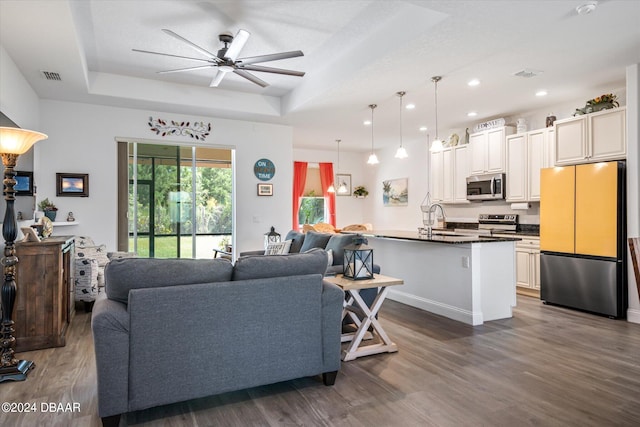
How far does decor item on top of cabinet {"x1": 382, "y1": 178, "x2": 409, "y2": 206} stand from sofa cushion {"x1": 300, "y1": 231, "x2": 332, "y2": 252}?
163 inches

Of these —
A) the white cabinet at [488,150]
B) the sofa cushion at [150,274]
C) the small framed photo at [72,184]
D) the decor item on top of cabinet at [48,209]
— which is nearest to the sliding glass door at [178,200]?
the small framed photo at [72,184]

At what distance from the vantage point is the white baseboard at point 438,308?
400cm

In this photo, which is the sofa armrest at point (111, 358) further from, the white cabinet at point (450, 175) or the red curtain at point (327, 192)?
the red curtain at point (327, 192)

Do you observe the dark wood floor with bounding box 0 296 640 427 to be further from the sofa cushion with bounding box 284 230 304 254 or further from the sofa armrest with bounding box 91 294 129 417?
the sofa cushion with bounding box 284 230 304 254

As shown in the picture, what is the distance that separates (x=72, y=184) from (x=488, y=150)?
631 cm

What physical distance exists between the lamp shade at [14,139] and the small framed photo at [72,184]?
2.55 meters

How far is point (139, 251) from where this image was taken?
230 inches

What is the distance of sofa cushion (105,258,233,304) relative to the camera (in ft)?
6.98

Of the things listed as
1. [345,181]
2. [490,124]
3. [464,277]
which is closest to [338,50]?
[464,277]

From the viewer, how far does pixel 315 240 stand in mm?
4738

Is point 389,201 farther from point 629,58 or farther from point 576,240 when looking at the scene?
point 629,58

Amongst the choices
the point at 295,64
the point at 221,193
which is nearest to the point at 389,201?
the point at 221,193

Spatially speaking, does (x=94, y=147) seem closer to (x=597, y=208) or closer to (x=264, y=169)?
(x=264, y=169)

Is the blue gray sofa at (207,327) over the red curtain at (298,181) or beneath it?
beneath
